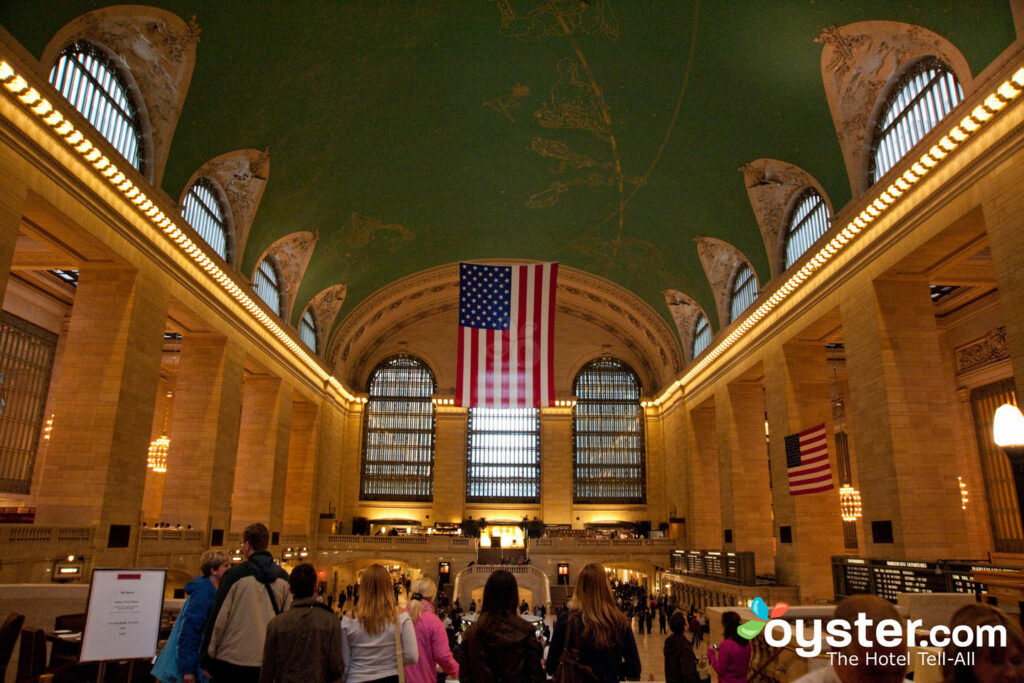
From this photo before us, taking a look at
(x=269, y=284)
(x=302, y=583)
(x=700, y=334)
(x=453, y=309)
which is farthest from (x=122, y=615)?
(x=453, y=309)

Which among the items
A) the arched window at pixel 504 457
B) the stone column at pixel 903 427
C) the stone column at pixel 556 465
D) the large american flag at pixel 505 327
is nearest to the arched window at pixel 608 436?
the stone column at pixel 556 465

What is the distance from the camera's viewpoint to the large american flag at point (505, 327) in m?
13.5

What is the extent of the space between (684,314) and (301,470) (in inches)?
659

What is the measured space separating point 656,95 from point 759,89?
2.49 metres

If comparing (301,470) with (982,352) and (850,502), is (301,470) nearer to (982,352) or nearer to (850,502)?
(850,502)

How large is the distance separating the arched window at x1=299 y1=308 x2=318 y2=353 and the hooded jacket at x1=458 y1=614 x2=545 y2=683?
79.0 feet

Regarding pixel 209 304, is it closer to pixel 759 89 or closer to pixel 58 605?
pixel 58 605

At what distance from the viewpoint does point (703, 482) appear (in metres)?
27.4

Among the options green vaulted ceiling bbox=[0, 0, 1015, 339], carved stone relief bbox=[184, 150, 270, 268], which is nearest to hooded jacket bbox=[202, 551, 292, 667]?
green vaulted ceiling bbox=[0, 0, 1015, 339]

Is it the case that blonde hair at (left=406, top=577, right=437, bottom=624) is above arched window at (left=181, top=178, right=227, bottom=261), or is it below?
below

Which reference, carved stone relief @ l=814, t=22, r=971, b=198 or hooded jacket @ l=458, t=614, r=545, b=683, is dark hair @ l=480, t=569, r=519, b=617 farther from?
carved stone relief @ l=814, t=22, r=971, b=198

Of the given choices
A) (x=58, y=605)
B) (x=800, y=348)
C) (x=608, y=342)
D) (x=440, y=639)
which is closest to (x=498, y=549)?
(x=608, y=342)

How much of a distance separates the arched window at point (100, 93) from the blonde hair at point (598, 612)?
12.4 metres

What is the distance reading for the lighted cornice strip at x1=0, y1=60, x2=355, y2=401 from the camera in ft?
34.2
